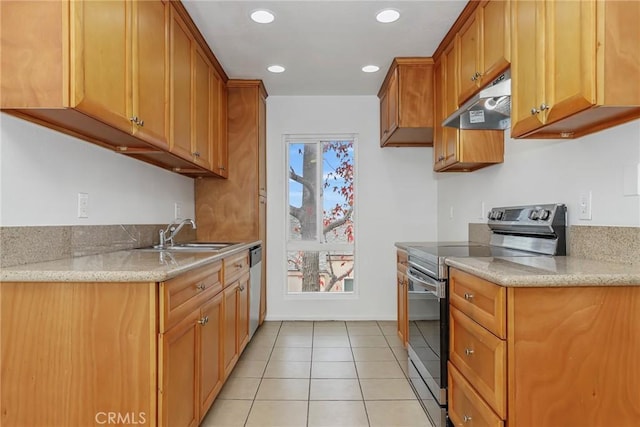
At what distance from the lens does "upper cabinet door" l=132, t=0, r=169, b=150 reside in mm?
1789

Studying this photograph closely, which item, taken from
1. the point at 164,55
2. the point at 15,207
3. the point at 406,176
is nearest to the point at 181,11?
the point at 164,55

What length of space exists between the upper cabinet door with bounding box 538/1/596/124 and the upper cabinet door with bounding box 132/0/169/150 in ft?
5.90

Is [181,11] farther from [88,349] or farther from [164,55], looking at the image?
[88,349]

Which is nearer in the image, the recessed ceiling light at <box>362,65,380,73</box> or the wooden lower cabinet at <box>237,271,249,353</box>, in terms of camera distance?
the wooden lower cabinet at <box>237,271,249,353</box>

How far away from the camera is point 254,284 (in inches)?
129

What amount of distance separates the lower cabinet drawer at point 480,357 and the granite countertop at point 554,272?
9.0 inches

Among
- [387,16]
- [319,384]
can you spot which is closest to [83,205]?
[319,384]

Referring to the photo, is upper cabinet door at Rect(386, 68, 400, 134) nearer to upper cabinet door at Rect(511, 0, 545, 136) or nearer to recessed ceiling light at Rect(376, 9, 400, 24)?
recessed ceiling light at Rect(376, 9, 400, 24)

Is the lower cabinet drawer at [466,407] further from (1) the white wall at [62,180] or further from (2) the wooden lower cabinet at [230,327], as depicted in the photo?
(1) the white wall at [62,180]

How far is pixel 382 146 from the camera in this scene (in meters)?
4.02

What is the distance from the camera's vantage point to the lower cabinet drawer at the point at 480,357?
1.33 meters

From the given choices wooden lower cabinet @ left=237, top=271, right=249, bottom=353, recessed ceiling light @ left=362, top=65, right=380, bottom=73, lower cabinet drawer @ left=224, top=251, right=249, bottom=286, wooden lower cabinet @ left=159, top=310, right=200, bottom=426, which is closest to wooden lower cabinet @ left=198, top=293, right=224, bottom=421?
wooden lower cabinet @ left=159, top=310, right=200, bottom=426

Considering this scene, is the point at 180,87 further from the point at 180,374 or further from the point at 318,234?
the point at 318,234

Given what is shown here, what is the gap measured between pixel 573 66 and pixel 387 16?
1361 millimetres
